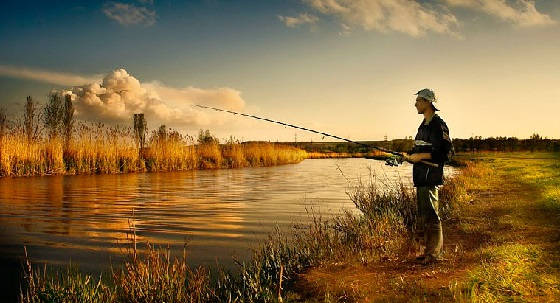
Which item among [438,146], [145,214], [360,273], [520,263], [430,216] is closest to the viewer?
[438,146]

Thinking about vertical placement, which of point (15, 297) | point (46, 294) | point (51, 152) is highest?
point (51, 152)

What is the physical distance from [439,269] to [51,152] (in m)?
29.9

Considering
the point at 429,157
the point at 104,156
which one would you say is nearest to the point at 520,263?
the point at 429,157

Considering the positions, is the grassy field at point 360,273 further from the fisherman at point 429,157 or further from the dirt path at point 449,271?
the fisherman at point 429,157

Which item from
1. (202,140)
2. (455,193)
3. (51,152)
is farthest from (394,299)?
(202,140)

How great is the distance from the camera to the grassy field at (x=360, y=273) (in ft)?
17.9

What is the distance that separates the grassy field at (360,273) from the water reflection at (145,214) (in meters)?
1.32

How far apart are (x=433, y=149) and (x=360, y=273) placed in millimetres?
2299

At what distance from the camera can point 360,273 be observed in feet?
23.1

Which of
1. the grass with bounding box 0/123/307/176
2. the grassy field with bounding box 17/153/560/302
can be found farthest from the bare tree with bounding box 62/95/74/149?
the grassy field with bounding box 17/153/560/302

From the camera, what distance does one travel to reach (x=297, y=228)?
11.0 metres

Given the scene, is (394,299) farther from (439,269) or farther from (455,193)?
(455,193)

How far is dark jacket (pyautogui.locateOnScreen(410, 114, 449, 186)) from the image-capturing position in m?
6.58

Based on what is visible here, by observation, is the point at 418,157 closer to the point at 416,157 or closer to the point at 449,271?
the point at 416,157
